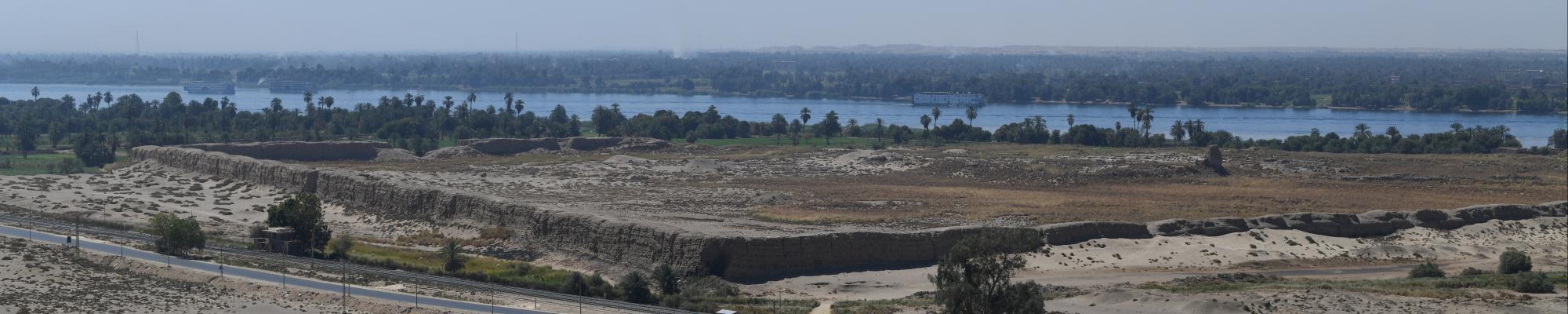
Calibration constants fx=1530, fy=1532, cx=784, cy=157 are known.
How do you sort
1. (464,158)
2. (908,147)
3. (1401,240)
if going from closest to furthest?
(1401,240) < (464,158) < (908,147)

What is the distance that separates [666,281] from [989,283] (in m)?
9.09

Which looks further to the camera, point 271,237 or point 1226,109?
point 1226,109

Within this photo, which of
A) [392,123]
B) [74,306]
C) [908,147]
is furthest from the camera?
[392,123]

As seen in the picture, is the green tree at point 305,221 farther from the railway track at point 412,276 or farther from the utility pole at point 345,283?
the utility pole at point 345,283

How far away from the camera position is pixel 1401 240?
137 ft

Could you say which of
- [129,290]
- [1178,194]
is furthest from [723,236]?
[1178,194]

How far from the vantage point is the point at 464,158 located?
6419 cm

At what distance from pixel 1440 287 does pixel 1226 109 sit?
4303 inches

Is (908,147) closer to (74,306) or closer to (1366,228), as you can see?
(1366,228)

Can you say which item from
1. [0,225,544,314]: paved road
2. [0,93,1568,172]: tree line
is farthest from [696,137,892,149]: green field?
[0,225,544,314]: paved road

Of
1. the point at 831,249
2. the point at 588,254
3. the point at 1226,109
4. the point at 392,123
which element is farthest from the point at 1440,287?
the point at 1226,109

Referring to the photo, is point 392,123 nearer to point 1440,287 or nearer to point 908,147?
point 908,147

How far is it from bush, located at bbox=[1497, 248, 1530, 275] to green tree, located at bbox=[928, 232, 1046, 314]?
59.7ft

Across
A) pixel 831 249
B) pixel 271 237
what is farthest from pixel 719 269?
pixel 271 237
